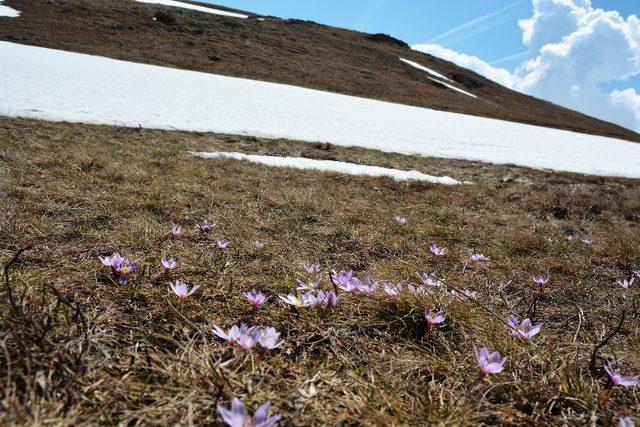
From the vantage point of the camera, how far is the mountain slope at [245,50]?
29.7m

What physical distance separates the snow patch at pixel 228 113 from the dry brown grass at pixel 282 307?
6626 millimetres

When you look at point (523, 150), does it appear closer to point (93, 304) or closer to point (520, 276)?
point (520, 276)

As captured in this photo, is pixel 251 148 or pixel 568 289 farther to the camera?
pixel 251 148

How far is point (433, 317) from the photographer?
178cm

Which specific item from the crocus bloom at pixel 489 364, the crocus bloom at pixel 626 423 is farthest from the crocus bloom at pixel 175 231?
the crocus bloom at pixel 626 423

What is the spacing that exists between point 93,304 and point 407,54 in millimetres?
67001

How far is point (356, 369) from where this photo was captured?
1454 millimetres

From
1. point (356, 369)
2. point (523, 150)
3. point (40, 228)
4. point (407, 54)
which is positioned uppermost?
point (407, 54)

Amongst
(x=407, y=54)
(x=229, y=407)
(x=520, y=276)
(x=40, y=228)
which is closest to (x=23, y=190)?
(x=40, y=228)

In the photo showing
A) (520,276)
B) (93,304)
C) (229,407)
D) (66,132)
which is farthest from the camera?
(66,132)

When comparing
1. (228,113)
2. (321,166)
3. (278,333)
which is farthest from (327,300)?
(228,113)

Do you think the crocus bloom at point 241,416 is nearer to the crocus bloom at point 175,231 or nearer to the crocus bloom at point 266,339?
the crocus bloom at point 266,339

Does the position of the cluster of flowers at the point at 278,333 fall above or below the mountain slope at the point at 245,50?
below

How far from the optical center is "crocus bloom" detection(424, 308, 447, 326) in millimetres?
1658
